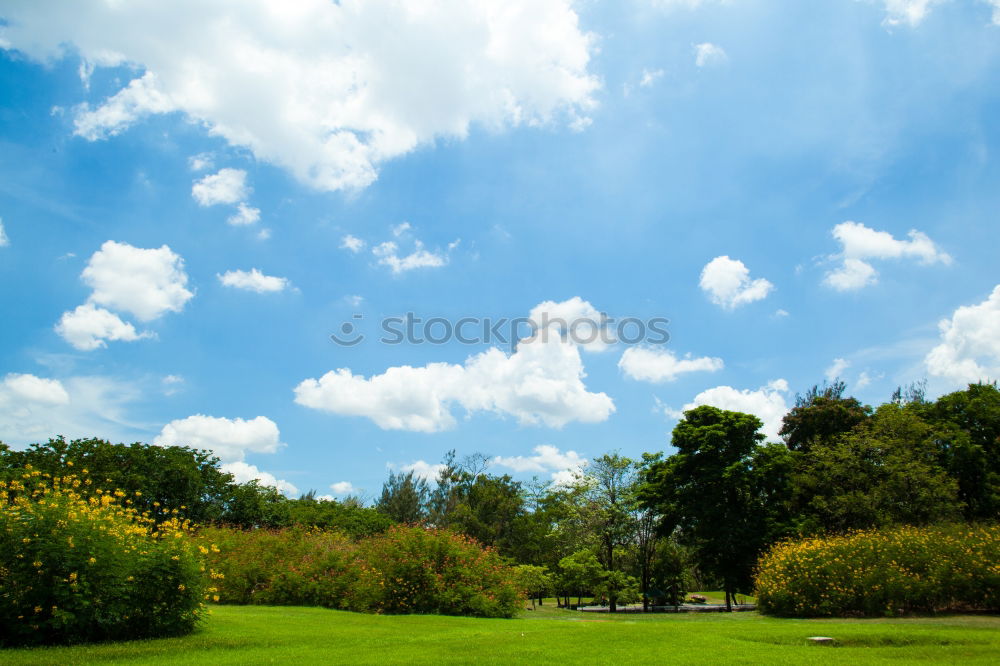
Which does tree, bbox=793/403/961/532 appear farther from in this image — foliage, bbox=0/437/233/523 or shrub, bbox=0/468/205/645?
foliage, bbox=0/437/233/523

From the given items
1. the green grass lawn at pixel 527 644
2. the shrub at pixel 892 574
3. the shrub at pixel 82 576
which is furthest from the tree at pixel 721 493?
the shrub at pixel 82 576

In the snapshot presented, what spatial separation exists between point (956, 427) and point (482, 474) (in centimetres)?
3068

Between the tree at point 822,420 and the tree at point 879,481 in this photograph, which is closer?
the tree at point 879,481

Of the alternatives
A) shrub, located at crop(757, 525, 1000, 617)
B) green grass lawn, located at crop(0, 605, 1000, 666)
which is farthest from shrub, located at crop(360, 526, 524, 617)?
shrub, located at crop(757, 525, 1000, 617)

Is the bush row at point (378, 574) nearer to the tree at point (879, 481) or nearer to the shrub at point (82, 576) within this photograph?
the shrub at point (82, 576)

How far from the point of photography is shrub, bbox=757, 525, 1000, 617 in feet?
51.0

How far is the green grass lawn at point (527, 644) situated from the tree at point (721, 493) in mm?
12831

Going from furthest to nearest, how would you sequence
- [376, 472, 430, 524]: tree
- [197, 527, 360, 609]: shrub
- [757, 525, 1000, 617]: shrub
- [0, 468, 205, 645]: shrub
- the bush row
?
1. [376, 472, 430, 524]: tree
2. [197, 527, 360, 609]: shrub
3. the bush row
4. [757, 525, 1000, 617]: shrub
5. [0, 468, 205, 645]: shrub

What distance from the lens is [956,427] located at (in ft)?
84.4

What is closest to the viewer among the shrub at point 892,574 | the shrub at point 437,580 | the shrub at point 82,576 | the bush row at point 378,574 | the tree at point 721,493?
the shrub at point 82,576

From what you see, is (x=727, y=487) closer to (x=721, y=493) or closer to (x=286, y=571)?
(x=721, y=493)

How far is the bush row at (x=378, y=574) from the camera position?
1689 centimetres

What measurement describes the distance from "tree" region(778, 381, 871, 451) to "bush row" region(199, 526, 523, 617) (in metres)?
20.5

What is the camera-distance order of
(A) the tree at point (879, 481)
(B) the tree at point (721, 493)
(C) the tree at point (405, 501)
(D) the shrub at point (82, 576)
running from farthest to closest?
(C) the tree at point (405, 501)
(B) the tree at point (721, 493)
(A) the tree at point (879, 481)
(D) the shrub at point (82, 576)
